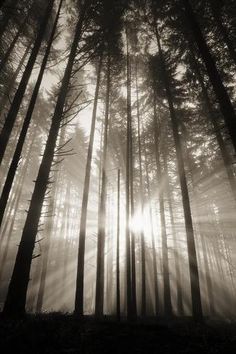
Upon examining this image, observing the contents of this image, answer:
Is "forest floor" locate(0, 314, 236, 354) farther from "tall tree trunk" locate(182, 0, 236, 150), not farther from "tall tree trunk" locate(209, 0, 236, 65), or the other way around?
"tall tree trunk" locate(209, 0, 236, 65)

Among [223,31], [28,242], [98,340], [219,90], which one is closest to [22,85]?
[28,242]

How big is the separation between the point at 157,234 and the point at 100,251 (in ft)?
54.2

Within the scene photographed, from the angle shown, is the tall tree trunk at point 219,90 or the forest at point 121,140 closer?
the forest at point 121,140

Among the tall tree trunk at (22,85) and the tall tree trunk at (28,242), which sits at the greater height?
the tall tree trunk at (22,85)

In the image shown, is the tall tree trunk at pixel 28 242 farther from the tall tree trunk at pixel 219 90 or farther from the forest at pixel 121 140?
the tall tree trunk at pixel 219 90

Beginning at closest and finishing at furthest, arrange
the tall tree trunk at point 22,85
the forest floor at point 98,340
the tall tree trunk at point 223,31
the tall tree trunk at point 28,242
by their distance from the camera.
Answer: the forest floor at point 98,340, the tall tree trunk at point 28,242, the tall tree trunk at point 22,85, the tall tree trunk at point 223,31

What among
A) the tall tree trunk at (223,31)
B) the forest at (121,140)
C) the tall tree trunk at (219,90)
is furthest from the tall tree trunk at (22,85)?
the tall tree trunk at (223,31)

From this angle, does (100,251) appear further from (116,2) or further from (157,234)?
(157,234)

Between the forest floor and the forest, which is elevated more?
the forest

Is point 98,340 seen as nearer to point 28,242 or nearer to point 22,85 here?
point 28,242

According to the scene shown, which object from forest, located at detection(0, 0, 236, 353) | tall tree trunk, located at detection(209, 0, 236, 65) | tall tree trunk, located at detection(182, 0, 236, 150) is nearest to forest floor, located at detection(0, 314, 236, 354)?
forest, located at detection(0, 0, 236, 353)

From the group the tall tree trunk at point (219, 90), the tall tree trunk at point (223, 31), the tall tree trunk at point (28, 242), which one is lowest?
the tall tree trunk at point (28, 242)

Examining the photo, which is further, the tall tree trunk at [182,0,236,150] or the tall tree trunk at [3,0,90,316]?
the tall tree trunk at [182,0,236,150]

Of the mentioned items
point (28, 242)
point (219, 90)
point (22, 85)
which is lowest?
point (28, 242)
